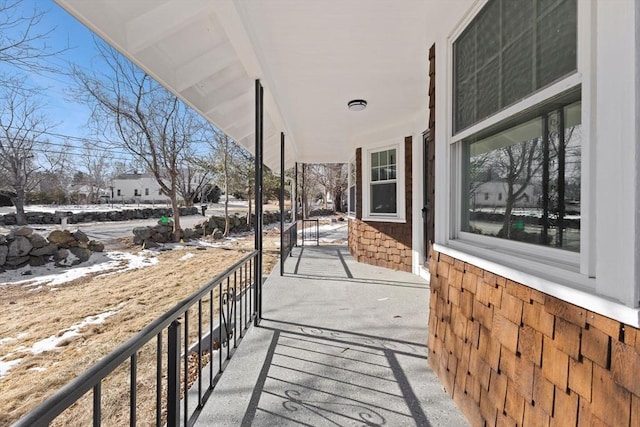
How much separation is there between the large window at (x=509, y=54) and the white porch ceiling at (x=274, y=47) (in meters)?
0.24

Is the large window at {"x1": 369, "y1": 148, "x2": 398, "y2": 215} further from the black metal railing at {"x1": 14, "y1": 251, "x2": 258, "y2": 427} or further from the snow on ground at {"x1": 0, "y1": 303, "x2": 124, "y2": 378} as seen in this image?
the snow on ground at {"x1": 0, "y1": 303, "x2": 124, "y2": 378}

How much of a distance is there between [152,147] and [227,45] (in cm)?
938

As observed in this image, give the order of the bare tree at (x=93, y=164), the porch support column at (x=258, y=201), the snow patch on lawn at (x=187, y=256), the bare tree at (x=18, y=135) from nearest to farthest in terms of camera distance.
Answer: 1. the porch support column at (x=258, y=201)
2. the bare tree at (x=18, y=135)
3. the snow patch on lawn at (x=187, y=256)
4. the bare tree at (x=93, y=164)

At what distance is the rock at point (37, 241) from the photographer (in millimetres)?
7102

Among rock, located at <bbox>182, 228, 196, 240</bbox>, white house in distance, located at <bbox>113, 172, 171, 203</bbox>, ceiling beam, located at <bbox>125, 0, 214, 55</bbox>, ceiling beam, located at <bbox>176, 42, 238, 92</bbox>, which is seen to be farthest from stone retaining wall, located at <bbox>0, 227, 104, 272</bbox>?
white house in distance, located at <bbox>113, 172, 171, 203</bbox>

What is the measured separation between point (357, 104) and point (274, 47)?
5.29ft

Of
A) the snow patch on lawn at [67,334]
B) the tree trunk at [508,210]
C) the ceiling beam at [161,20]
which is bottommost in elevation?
the snow patch on lawn at [67,334]

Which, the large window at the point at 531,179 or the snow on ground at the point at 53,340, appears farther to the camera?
the snow on ground at the point at 53,340

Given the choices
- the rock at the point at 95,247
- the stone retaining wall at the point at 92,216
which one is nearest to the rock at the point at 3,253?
the rock at the point at 95,247

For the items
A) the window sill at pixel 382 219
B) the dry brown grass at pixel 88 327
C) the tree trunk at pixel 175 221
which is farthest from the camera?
the tree trunk at pixel 175 221

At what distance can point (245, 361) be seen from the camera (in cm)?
216

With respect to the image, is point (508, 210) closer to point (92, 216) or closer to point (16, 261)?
point (16, 261)

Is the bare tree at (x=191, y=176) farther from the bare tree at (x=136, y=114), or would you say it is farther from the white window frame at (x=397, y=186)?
the white window frame at (x=397, y=186)

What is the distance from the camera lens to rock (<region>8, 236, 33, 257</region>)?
6.81 metres
